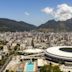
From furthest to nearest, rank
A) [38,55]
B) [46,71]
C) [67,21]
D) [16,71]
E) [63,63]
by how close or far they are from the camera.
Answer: [67,21] → [38,55] → [63,63] → [16,71] → [46,71]

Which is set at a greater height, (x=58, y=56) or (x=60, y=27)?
(x=60, y=27)

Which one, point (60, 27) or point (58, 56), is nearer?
point (58, 56)

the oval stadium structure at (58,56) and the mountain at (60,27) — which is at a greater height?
the mountain at (60,27)

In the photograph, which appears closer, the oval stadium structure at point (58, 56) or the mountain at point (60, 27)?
the oval stadium structure at point (58, 56)

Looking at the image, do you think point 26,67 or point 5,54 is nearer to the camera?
point 26,67

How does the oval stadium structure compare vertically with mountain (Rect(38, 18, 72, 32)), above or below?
below

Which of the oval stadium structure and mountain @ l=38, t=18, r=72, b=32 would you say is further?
mountain @ l=38, t=18, r=72, b=32

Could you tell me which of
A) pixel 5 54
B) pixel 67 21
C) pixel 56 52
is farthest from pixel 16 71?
pixel 67 21

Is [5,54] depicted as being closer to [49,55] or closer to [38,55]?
[38,55]

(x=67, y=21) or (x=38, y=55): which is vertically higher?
(x=67, y=21)

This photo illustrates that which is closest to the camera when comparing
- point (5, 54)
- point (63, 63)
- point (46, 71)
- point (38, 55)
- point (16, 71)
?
point (46, 71)

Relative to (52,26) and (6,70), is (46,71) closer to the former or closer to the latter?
(6,70)
